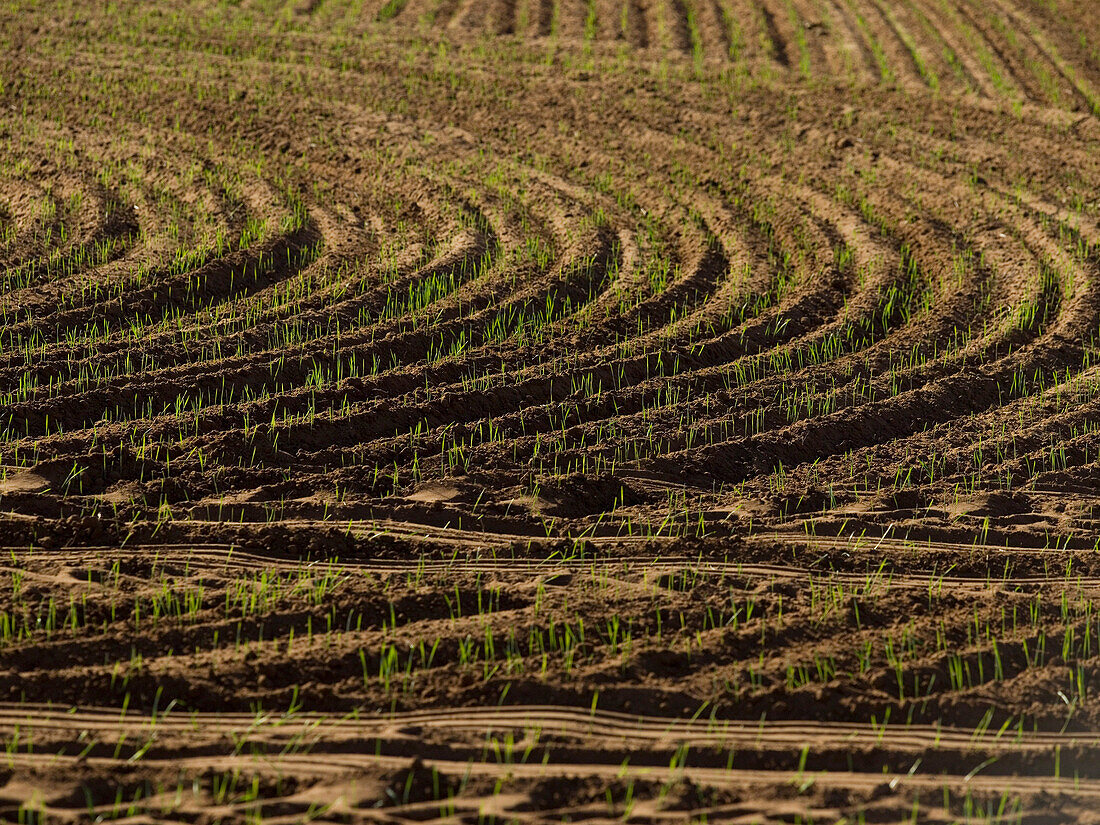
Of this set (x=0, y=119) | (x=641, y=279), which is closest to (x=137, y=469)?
(x=641, y=279)

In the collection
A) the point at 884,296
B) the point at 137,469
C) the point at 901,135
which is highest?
the point at 901,135

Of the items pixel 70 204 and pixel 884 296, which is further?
pixel 70 204

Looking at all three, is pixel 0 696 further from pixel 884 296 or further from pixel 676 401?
pixel 884 296

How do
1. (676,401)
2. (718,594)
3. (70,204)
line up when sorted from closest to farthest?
(718,594)
(676,401)
(70,204)

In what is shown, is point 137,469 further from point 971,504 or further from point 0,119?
point 0,119

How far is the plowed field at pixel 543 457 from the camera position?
3.78 meters

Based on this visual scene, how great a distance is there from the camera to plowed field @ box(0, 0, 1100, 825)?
12.4ft

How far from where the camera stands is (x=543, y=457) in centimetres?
580

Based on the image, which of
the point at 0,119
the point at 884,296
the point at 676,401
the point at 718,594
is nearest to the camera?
the point at 718,594

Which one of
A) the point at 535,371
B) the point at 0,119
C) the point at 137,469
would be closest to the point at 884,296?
the point at 535,371

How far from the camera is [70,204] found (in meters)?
8.98

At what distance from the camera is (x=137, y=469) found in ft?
18.1

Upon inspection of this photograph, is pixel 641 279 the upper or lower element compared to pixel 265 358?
upper

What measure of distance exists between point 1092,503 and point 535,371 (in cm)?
303
